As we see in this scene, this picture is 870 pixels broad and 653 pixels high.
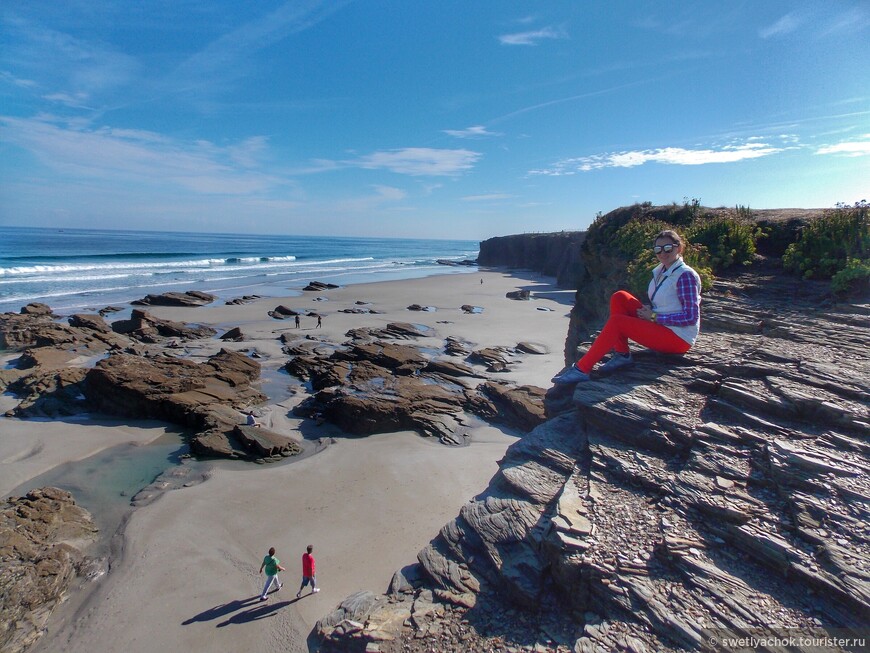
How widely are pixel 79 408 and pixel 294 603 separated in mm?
12876

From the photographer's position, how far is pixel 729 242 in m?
10.4

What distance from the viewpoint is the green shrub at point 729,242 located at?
10203mm

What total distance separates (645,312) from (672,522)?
292 cm

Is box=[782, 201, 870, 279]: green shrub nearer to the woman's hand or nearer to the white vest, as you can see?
the white vest

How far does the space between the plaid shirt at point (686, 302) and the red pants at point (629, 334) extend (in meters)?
0.18

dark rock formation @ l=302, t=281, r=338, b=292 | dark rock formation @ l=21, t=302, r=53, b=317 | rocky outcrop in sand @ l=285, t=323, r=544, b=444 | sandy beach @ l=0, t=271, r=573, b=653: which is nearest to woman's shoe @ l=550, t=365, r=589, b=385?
sandy beach @ l=0, t=271, r=573, b=653

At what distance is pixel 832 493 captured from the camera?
4.54 metres

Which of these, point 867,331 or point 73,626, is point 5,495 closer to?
point 73,626

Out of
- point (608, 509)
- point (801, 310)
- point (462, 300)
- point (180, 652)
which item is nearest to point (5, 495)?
point (180, 652)

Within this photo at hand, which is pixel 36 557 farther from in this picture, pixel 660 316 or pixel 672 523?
pixel 660 316

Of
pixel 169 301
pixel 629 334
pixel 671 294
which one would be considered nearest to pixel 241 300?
pixel 169 301

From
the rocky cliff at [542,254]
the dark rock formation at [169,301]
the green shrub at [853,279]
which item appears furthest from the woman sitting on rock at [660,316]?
the rocky cliff at [542,254]

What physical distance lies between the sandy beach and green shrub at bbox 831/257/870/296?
322 inches

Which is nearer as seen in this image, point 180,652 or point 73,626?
point 180,652
